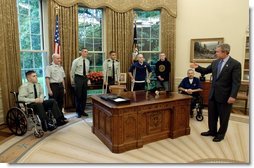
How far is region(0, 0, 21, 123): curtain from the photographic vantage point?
161 inches

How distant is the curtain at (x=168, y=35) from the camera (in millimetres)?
6207

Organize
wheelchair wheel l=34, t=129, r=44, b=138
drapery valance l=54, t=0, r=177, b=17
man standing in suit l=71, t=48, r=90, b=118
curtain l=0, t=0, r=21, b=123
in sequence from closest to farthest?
wheelchair wheel l=34, t=129, r=44, b=138 < curtain l=0, t=0, r=21, b=123 < man standing in suit l=71, t=48, r=90, b=118 < drapery valance l=54, t=0, r=177, b=17

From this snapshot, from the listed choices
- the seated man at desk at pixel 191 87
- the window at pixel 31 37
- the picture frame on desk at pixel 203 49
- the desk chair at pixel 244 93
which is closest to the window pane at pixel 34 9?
the window at pixel 31 37

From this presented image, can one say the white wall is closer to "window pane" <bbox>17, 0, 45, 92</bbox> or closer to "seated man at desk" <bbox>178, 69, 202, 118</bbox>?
"seated man at desk" <bbox>178, 69, 202, 118</bbox>

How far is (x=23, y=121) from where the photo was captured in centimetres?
362

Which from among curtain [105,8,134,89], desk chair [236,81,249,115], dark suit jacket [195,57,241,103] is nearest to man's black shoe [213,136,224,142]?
dark suit jacket [195,57,241,103]

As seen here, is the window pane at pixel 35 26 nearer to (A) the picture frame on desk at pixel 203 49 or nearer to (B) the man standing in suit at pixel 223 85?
(B) the man standing in suit at pixel 223 85

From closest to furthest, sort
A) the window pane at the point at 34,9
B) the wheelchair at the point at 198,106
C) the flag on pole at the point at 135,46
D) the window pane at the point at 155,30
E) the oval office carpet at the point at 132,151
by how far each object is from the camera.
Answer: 1. the oval office carpet at the point at 132,151
2. the wheelchair at the point at 198,106
3. the window pane at the point at 34,9
4. the flag on pole at the point at 135,46
5. the window pane at the point at 155,30

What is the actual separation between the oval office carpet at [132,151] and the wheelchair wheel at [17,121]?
21 cm

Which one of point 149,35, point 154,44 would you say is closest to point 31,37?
point 149,35

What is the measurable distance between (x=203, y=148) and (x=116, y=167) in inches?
51.9

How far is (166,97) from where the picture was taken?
Result: 361 centimetres

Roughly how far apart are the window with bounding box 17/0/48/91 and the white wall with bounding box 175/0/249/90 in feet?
11.8

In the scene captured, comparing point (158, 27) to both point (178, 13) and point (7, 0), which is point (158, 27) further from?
point (7, 0)
